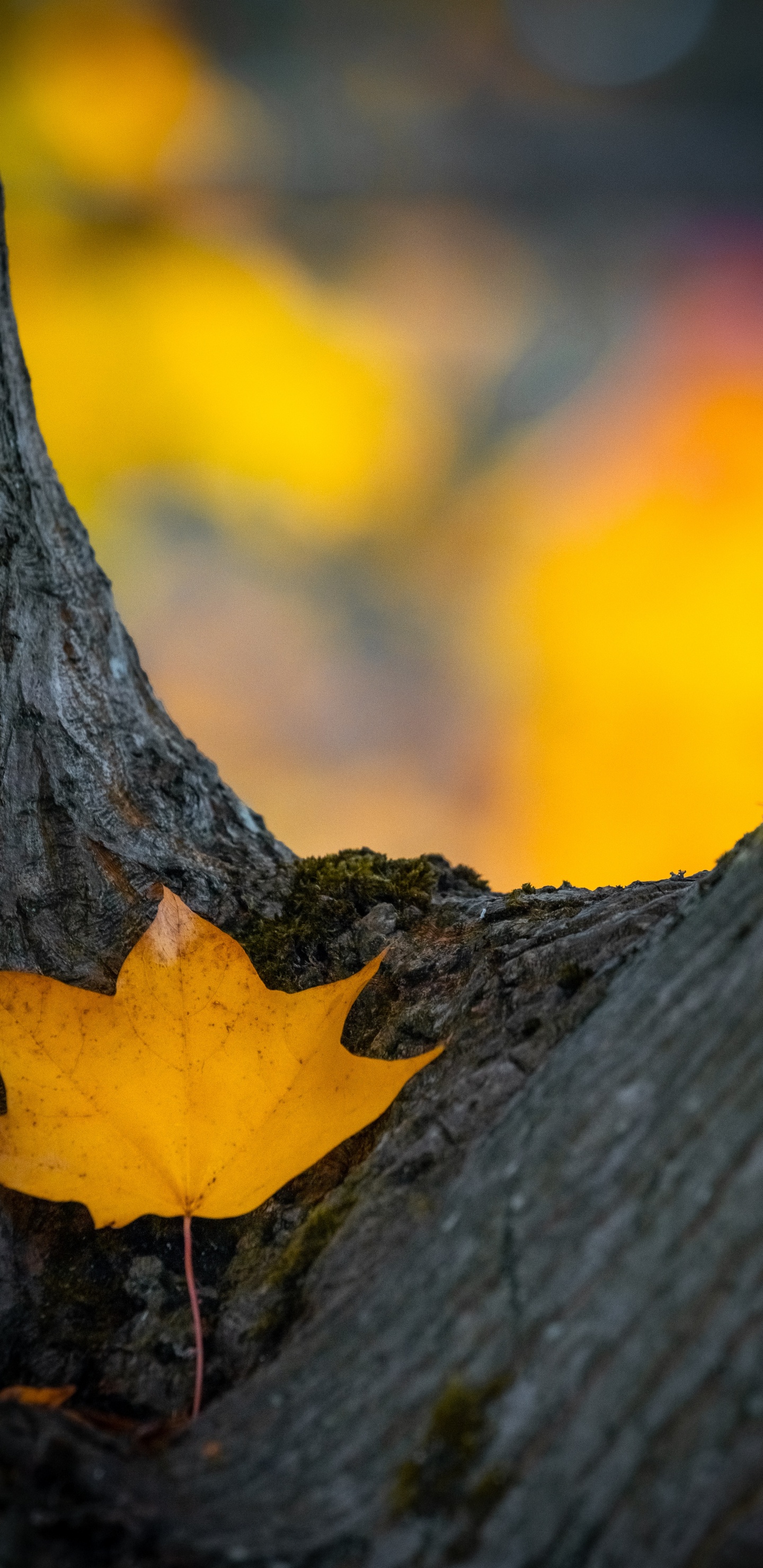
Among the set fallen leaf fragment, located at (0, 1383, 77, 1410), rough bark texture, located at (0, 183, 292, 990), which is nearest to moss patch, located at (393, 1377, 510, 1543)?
fallen leaf fragment, located at (0, 1383, 77, 1410)

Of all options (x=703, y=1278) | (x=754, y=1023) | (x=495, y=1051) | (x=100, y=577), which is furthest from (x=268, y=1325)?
(x=100, y=577)

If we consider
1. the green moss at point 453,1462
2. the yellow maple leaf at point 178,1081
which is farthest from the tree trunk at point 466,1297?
the yellow maple leaf at point 178,1081

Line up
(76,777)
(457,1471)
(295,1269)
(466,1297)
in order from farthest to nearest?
1. (76,777)
2. (295,1269)
3. (466,1297)
4. (457,1471)

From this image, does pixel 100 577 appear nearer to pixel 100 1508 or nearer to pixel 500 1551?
pixel 100 1508

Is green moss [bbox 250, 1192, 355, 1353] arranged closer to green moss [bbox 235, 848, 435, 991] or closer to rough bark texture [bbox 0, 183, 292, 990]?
green moss [bbox 235, 848, 435, 991]

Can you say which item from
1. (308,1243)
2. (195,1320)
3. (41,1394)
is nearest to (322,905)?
(308,1243)

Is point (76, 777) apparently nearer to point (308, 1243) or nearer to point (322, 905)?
point (322, 905)
